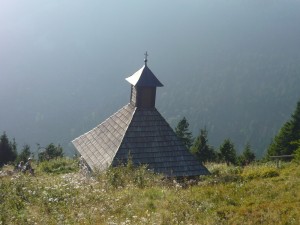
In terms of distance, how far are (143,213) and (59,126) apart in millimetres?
171467

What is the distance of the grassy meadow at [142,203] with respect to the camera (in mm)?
7473

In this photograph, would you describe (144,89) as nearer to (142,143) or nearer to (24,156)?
(142,143)

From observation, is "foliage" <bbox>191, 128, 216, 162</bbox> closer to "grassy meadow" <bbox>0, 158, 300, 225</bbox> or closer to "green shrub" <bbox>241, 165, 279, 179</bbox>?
"green shrub" <bbox>241, 165, 279, 179</bbox>

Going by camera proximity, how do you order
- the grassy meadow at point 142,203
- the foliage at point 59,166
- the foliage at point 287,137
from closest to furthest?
1. the grassy meadow at point 142,203
2. the foliage at point 59,166
3. the foliage at point 287,137

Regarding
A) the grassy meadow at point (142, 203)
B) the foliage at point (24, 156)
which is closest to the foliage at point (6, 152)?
the foliage at point (24, 156)

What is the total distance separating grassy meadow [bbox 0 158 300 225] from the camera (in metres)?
7.47

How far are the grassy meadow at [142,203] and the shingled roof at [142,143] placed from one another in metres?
5.81

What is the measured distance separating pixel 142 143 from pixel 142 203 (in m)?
8.68

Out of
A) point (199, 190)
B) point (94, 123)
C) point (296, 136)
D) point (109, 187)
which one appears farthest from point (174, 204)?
point (94, 123)

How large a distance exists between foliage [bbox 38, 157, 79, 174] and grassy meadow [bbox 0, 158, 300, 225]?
10260mm

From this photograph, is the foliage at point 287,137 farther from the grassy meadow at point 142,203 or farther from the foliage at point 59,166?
the grassy meadow at point 142,203

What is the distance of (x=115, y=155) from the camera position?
16.2 metres

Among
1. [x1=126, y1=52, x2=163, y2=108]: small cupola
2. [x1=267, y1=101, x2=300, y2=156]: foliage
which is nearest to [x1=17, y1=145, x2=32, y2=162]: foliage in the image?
[x1=126, y1=52, x2=163, y2=108]: small cupola

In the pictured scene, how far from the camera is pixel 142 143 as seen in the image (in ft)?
56.0
